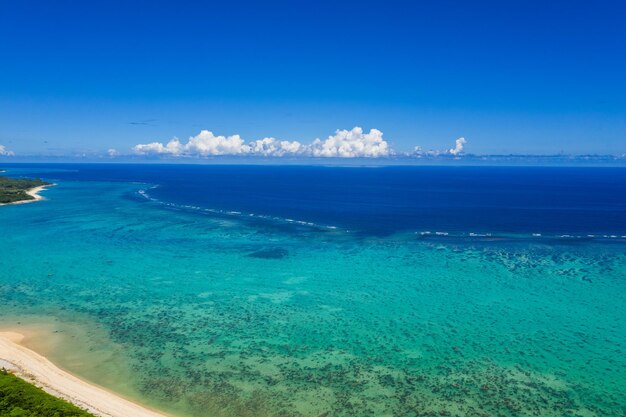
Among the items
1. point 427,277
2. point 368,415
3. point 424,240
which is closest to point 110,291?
point 368,415

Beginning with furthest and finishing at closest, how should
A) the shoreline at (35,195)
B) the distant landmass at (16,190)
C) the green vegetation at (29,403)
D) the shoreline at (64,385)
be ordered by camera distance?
the distant landmass at (16,190) < the shoreline at (35,195) < the shoreline at (64,385) < the green vegetation at (29,403)

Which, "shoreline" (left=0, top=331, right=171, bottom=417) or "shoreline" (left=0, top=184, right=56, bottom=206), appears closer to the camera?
"shoreline" (left=0, top=331, right=171, bottom=417)

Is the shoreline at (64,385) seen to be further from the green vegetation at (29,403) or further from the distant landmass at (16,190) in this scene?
the distant landmass at (16,190)

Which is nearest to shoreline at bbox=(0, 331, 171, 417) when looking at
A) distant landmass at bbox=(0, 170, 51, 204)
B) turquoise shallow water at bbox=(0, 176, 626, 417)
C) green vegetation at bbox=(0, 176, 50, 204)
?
turquoise shallow water at bbox=(0, 176, 626, 417)

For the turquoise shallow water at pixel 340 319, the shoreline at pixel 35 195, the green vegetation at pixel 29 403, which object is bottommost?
the turquoise shallow water at pixel 340 319

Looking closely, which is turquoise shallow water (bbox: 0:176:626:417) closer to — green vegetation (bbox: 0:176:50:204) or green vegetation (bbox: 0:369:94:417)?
green vegetation (bbox: 0:369:94:417)

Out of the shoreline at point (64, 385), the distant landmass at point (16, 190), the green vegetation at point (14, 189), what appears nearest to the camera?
the shoreline at point (64, 385)

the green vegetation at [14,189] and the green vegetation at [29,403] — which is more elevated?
the green vegetation at [14,189]

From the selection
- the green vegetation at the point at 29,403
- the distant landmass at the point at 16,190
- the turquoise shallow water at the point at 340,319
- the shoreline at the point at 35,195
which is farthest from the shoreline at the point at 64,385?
the distant landmass at the point at 16,190
